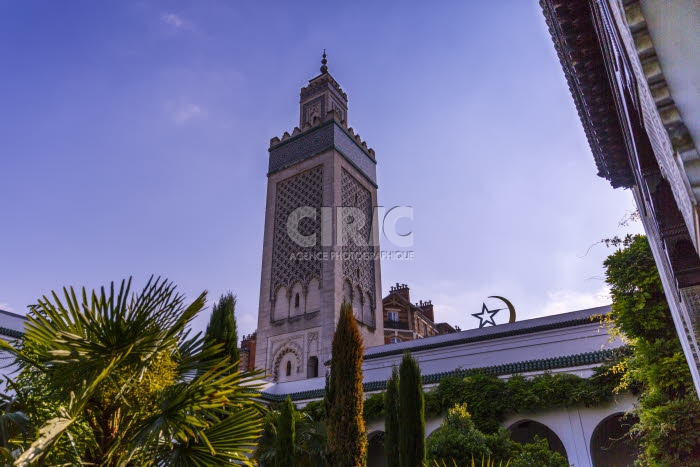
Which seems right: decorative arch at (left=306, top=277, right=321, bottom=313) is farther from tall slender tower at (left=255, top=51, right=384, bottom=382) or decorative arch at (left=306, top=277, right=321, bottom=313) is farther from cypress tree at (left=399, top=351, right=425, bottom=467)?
cypress tree at (left=399, top=351, right=425, bottom=467)

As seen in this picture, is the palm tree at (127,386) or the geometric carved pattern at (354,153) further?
the geometric carved pattern at (354,153)

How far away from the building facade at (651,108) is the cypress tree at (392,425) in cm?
483

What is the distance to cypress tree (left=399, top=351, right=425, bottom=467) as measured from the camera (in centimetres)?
780

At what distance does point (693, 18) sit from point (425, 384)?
37.2 feet

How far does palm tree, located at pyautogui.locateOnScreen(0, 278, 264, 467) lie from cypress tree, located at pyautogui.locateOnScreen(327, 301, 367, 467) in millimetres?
3481

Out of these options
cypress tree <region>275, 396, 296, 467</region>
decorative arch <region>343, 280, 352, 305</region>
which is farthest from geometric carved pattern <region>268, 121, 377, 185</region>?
cypress tree <region>275, 396, 296, 467</region>

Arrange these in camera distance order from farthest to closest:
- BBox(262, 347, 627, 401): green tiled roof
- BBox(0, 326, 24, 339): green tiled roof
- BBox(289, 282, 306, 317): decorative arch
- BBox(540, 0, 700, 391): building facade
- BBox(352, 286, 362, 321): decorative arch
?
BBox(352, 286, 362, 321): decorative arch < BBox(289, 282, 306, 317): decorative arch < BBox(262, 347, 627, 401): green tiled roof < BBox(0, 326, 24, 339): green tiled roof < BBox(540, 0, 700, 391): building facade

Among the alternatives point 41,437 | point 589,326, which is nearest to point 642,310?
point 589,326

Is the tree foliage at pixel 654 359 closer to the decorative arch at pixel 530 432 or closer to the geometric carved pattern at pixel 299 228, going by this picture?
the decorative arch at pixel 530 432

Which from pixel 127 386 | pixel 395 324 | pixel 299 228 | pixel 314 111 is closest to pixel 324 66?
pixel 314 111

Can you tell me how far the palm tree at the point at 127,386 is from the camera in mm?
3508

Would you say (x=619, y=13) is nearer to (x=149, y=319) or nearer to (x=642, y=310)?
(x=149, y=319)

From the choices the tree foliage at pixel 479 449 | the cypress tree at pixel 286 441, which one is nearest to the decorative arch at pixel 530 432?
the tree foliage at pixel 479 449

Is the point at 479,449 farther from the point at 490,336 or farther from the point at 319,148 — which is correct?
the point at 319,148
